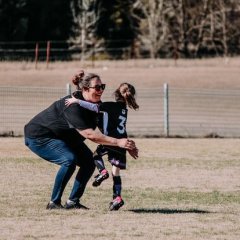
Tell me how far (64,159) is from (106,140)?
76 cm

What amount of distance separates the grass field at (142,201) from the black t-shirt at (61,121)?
88 cm

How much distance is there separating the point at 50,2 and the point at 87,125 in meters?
49.0

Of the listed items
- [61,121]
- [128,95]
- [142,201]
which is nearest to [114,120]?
[128,95]

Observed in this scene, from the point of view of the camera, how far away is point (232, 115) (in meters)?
27.7

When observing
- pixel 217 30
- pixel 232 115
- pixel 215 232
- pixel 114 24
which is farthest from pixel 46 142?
pixel 114 24

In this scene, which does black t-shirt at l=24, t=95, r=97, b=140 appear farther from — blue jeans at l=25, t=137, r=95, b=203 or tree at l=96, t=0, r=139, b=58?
tree at l=96, t=0, r=139, b=58

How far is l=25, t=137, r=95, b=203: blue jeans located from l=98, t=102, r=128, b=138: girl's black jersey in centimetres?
37

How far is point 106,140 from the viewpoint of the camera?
912cm

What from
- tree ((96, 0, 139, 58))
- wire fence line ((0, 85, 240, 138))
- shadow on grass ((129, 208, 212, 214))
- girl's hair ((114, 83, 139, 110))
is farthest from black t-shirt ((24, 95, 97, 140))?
tree ((96, 0, 139, 58))

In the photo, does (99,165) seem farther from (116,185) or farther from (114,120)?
(114,120)

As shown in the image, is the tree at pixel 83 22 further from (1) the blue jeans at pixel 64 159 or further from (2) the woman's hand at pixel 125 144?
(2) the woman's hand at pixel 125 144

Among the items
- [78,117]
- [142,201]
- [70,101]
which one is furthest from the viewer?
[142,201]

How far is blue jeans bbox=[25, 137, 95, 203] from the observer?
382 inches

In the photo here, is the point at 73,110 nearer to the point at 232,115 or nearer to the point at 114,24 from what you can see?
the point at 232,115
